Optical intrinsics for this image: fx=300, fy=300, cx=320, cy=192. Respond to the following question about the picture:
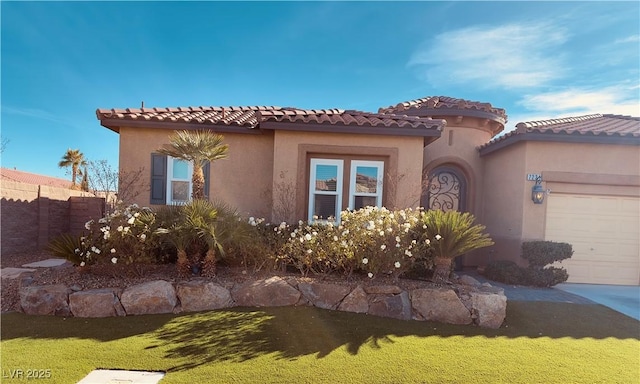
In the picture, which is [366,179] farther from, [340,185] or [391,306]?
A: [391,306]

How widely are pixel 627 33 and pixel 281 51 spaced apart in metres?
11.6

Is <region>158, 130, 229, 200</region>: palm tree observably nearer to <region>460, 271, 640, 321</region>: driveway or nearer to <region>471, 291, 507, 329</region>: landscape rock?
<region>471, 291, 507, 329</region>: landscape rock

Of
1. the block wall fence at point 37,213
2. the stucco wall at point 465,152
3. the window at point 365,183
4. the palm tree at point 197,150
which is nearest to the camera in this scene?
the palm tree at point 197,150

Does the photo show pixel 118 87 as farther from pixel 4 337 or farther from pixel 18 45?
pixel 4 337

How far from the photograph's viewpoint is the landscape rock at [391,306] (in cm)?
659

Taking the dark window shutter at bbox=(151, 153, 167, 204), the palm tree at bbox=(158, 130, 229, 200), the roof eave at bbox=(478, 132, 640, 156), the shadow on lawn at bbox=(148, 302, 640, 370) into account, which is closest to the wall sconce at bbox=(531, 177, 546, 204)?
the roof eave at bbox=(478, 132, 640, 156)

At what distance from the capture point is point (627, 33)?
30.4ft

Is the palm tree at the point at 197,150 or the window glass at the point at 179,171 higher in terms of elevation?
the palm tree at the point at 197,150

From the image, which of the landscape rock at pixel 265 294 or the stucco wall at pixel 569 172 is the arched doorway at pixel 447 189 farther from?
the landscape rock at pixel 265 294

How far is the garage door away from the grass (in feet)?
12.4

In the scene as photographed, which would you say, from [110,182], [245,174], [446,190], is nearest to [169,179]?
[110,182]

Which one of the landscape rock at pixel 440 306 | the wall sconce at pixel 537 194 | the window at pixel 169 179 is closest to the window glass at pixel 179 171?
the window at pixel 169 179

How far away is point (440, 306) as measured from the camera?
6.62 metres

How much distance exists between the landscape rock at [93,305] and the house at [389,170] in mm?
4143
